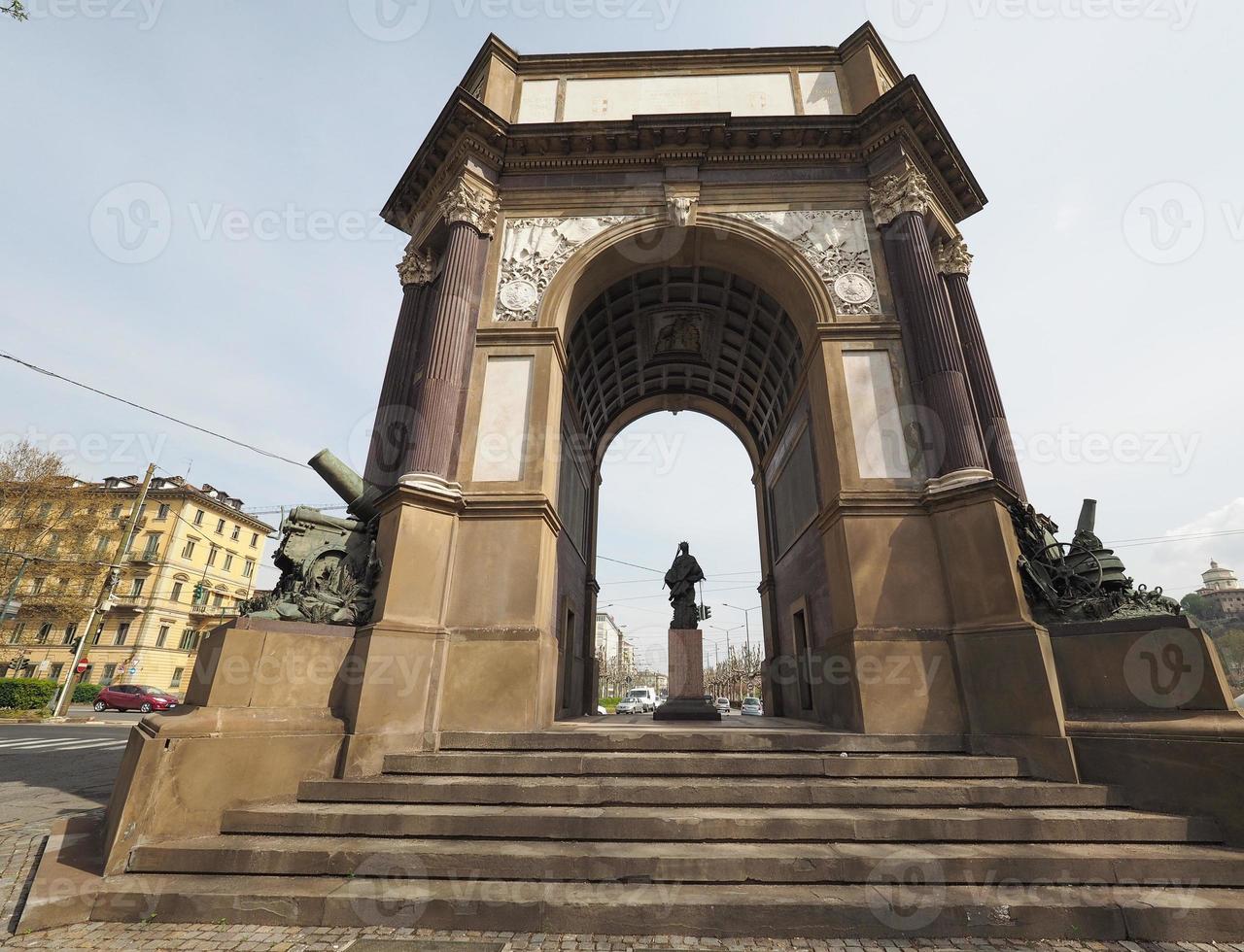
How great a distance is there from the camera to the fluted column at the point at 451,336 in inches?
353

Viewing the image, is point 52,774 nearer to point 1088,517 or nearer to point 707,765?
point 707,765

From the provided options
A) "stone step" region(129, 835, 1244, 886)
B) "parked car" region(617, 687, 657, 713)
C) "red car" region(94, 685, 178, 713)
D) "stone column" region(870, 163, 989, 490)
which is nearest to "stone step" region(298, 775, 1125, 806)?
"stone step" region(129, 835, 1244, 886)

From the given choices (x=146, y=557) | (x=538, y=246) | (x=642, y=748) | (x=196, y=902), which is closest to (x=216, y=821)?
(x=196, y=902)

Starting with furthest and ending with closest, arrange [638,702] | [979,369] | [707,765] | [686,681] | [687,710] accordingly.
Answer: [638,702]
[686,681]
[687,710]
[979,369]
[707,765]

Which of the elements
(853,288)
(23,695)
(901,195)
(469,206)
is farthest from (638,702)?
(901,195)

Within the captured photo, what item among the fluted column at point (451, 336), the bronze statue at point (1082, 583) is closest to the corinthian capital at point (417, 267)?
the fluted column at point (451, 336)

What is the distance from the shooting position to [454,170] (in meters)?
11.6

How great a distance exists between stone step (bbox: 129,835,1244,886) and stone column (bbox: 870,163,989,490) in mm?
4862

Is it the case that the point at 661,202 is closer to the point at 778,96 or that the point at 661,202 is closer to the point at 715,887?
the point at 778,96

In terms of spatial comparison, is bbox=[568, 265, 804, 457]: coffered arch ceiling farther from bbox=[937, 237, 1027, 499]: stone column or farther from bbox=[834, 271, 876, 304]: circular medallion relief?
bbox=[937, 237, 1027, 499]: stone column

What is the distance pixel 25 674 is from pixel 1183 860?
62.3 m

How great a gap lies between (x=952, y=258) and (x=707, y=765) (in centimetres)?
1131

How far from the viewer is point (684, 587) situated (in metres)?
14.7

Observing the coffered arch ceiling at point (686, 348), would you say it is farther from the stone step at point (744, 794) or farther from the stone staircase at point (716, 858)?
the stone staircase at point (716, 858)
